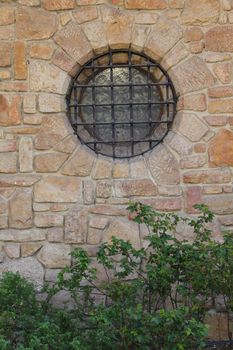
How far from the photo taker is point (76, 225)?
404 cm

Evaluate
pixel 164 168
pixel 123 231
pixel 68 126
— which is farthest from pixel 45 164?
pixel 164 168

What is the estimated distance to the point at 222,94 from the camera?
4086 mm

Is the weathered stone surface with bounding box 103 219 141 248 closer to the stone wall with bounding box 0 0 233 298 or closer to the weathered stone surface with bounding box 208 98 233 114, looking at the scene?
the stone wall with bounding box 0 0 233 298

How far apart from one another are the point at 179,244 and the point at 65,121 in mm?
1176

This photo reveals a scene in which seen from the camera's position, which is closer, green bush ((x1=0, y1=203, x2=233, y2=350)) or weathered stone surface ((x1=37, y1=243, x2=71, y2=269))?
green bush ((x1=0, y1=203, x2=233, y2=350))

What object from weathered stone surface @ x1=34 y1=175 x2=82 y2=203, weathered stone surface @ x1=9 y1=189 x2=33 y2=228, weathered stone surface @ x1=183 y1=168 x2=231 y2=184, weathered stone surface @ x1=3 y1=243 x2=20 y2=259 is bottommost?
weathered stone surface @ x1=3 y1=243 x2=20 y2=259

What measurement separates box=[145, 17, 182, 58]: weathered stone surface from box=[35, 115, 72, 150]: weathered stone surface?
801 millimetres

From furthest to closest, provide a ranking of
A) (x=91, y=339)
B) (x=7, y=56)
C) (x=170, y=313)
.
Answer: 1. (x=7, y=56)
2. (x=91, y=339)
3. (x=170, y=313)

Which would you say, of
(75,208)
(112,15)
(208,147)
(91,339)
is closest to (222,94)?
(208,147)

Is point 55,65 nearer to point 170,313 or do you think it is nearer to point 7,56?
point 7,56

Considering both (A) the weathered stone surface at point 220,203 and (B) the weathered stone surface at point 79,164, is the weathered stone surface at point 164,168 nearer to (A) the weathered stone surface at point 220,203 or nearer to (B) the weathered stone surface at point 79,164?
(A) the weathered stone surface at point 220,203

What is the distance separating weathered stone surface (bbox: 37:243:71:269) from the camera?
4.04 metres

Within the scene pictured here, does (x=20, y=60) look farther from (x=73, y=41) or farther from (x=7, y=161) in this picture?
(x=7, y=161)

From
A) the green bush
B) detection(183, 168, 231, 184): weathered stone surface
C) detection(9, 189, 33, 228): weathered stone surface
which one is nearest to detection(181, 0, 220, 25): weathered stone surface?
detection(183, 168, 231, 184): weathered stone surface
